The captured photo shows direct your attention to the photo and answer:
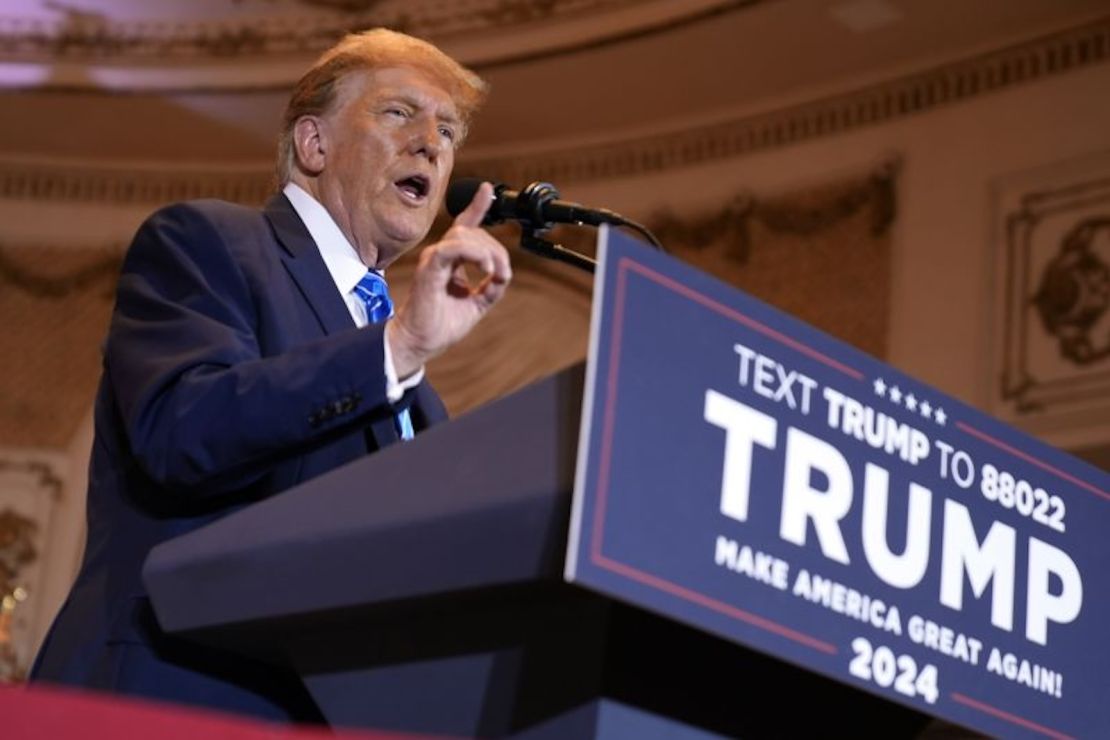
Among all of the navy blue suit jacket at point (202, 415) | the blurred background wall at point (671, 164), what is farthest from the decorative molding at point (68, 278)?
the navy blue suit jacket at point (202, 415)

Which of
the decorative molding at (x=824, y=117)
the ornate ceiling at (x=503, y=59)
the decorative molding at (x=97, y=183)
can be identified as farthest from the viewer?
the decorative molding at (x=97, y=183)

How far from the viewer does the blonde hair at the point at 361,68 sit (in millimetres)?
2250

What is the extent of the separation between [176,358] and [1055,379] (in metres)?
5.50

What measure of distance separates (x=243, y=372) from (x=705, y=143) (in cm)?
671

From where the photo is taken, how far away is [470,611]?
1.44 m

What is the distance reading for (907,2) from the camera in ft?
24.2

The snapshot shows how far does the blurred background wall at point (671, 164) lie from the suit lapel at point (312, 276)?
16.2 ft

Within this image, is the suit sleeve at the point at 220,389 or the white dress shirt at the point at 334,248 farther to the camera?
the white dress shirt at the point at 334,248

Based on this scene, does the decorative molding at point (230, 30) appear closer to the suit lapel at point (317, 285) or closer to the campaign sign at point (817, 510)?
the suit lapel at point (317, 285)

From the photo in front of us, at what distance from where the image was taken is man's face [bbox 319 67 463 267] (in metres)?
2.18

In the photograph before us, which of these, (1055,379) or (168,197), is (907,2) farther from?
(168,197)

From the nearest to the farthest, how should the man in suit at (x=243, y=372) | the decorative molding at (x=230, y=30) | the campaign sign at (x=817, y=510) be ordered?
the campaign sign at (x=817, y=510), the man in suit at (x=243, y=372), the decorative molding at (x=230, y=30)

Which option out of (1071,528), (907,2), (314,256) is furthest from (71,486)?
(1071,528)

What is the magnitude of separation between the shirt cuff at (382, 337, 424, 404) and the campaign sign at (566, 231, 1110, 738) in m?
0.34
